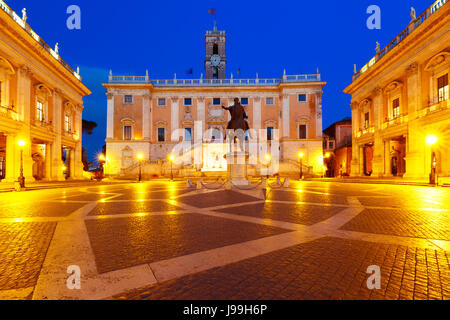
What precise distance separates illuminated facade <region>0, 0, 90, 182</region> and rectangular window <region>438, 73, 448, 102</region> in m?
31.9

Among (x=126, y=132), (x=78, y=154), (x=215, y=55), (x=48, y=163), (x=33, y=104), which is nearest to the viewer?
(x=33, y=104)

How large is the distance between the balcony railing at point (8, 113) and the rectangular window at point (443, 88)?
112 ft

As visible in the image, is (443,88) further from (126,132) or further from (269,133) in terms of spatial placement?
(126,132)

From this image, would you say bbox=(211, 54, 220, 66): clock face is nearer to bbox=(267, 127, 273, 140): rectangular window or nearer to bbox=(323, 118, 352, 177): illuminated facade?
bbox=(267, 127, 273, 140): rectangular window

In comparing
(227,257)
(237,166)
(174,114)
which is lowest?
(227,257)

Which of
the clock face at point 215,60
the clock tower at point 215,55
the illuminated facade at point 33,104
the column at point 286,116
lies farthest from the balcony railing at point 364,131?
the clock face at point 215,60

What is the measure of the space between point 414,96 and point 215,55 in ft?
139

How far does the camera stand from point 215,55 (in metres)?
52.5

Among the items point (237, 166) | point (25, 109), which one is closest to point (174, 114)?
point (25, 109)

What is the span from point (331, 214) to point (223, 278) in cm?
497

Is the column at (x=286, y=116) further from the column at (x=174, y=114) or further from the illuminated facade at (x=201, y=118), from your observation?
the column at (x=174, y=114)

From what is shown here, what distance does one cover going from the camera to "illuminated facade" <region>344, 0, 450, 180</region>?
17094 millimetres

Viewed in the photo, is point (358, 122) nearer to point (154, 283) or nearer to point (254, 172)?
point (254, 172)

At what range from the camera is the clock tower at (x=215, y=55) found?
5219 cm
